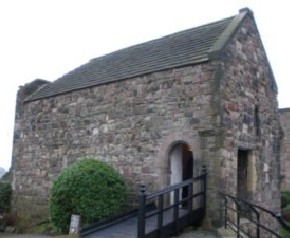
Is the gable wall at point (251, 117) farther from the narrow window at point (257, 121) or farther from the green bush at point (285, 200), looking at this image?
the green bush at point (285, 200)

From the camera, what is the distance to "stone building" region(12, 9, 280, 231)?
10.8 m

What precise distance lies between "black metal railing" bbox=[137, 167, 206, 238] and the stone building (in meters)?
0.28

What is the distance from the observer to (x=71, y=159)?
1466 centimetres

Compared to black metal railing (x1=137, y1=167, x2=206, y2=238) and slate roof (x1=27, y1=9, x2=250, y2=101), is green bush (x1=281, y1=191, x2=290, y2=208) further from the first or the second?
black metal railing (x1=137, y1=167, x2=206, y2=238)

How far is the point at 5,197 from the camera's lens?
17734mm

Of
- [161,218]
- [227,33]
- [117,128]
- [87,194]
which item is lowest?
[161,218]

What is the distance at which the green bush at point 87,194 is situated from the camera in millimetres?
11031

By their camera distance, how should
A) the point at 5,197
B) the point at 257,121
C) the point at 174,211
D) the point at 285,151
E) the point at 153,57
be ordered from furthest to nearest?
the point at 285,151 < the point at 5,197 < the point at 153,57 < the point at 257,121 < the point at 174,211

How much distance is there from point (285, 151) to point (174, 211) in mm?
16842

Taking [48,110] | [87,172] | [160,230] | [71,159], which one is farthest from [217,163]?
[48,110]

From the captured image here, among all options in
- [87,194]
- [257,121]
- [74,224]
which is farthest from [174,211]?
[257,121]

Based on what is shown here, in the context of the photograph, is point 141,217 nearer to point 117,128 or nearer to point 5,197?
point 117,128

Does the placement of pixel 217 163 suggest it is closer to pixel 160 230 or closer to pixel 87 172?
pixel 160 230

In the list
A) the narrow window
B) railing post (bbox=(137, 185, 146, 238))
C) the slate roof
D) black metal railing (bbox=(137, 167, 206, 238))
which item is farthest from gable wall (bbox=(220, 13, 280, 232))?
railing post (bbox=(137, 185, 146, 238))
